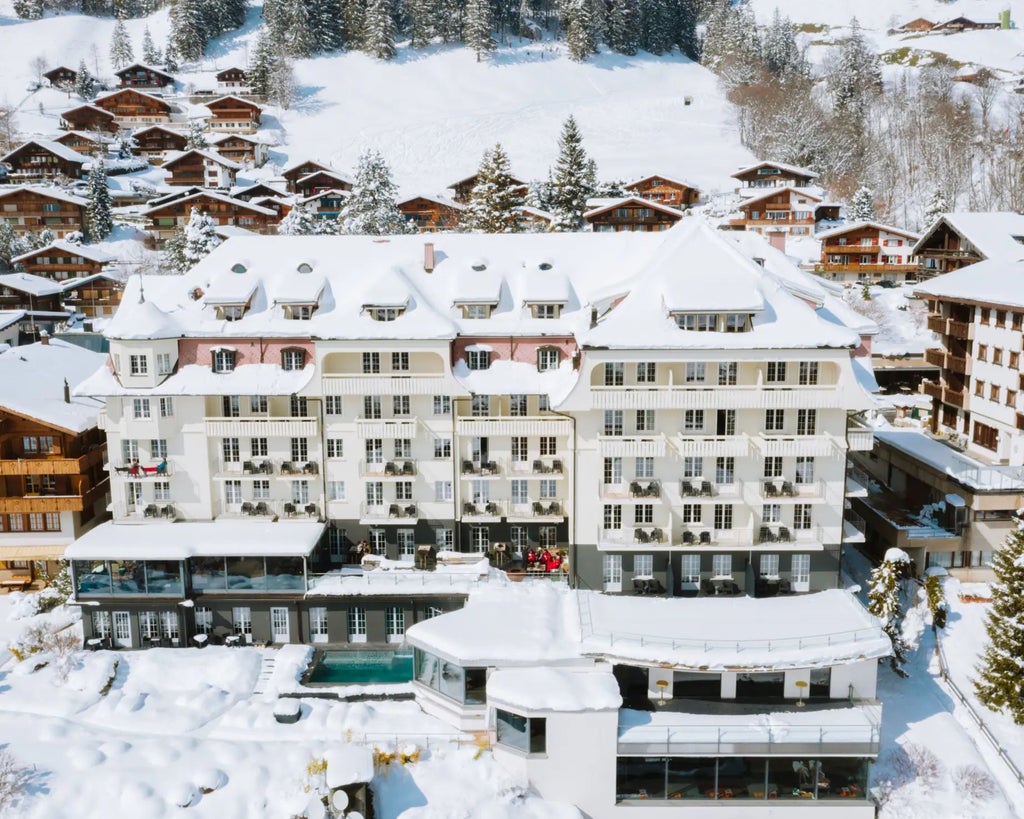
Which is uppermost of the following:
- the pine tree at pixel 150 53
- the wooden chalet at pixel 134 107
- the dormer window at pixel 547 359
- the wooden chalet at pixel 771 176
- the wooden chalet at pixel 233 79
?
the pine tree at pixel 150 53

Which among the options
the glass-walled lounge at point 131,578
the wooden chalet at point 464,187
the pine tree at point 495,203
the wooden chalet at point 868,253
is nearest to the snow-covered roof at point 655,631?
the glass-walled lounge at point 131,578

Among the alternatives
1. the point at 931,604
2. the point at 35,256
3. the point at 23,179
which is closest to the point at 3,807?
the point at 931,604

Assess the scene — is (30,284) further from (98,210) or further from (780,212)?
(780,212)

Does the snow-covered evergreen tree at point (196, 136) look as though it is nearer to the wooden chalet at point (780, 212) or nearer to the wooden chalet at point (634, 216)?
the wooden chalet at point (634, 216)

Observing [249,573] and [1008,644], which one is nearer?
[1008,644]

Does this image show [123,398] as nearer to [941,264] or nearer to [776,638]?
[776,638]

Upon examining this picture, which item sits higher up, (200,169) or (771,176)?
(200,169)

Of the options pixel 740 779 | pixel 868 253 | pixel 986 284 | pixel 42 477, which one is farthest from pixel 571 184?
pixel 740 779
